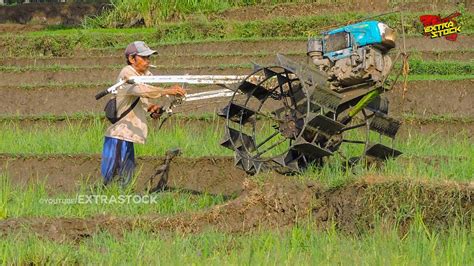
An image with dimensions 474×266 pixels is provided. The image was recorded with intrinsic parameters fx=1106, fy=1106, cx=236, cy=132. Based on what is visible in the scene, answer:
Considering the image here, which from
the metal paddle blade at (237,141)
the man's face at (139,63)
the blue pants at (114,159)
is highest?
the man's face at (139,63)

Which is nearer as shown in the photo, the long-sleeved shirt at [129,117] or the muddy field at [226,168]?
the muddy field at [226,168]

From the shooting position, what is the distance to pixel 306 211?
22.9 ft

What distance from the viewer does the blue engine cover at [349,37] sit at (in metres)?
7.36

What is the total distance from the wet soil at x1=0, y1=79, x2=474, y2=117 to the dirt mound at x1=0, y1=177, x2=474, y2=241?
314cm

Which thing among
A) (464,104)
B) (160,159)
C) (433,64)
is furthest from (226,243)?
(433,64)

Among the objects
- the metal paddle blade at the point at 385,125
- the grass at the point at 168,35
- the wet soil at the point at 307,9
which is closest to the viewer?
the metal paddle blade at the point at 385,125

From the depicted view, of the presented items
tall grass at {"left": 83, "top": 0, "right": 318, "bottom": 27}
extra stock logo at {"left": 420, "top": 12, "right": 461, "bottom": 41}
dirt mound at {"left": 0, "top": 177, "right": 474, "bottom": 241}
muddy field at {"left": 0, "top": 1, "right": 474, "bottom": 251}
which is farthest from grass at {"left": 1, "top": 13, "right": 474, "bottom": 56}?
dirt mound at {"left": 0, "top": 177, "right": 474, "bottom": 241}

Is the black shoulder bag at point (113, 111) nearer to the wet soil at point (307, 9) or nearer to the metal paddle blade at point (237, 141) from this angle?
the metal paddle blade at point (237, 141)

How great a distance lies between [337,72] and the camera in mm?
7473

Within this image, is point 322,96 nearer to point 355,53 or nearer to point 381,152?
point 355,53

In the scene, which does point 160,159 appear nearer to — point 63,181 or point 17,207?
point 63,181

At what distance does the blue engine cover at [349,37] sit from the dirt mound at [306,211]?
3.18ft

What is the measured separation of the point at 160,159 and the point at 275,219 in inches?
77.5

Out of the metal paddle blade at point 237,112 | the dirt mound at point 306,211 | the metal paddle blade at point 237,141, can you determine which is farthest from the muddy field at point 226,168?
the metal paddle blade at point 237,112
